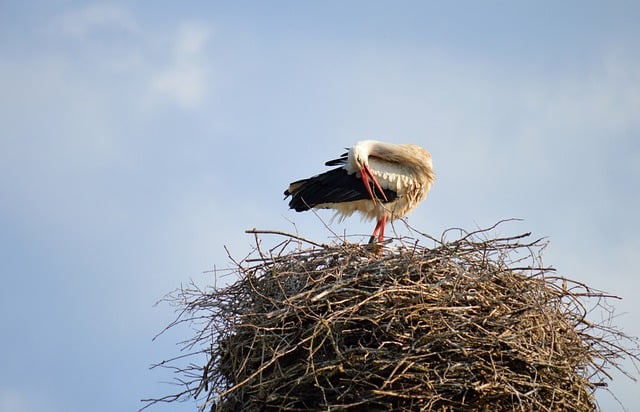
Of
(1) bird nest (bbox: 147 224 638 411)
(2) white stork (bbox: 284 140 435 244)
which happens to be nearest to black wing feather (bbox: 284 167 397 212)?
(2) white stork (bbox: 284 140 435 244)

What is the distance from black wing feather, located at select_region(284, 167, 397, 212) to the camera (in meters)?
9.24

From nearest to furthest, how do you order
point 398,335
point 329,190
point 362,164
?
point 398,335
point 362,164
point 329,190

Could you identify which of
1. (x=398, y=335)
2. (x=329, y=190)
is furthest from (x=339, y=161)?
(x=398, y=335)

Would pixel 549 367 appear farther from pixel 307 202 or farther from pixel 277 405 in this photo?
pixel 307 202

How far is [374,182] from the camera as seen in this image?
363 inches

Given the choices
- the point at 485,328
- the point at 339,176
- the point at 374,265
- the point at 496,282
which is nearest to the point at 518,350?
the point at 485,328

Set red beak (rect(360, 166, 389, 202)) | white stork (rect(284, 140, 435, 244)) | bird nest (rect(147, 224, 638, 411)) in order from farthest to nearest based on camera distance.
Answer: white stork (rect(284, 140, 435, 244)) → red beak (rect(360, 166, 389, 202)) → bird nest (rect(147, 224, 638, 411))

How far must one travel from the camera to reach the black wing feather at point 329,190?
924 centimetres

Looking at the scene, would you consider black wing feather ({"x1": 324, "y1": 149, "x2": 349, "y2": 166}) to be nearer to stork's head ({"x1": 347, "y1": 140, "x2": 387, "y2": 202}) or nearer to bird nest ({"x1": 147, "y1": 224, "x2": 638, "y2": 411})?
stork's head ({"x1": 347, "y1": 140, "x2": 387, "y2": 202})

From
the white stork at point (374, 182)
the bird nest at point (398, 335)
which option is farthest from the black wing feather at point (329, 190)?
the bird nest at point (398, 335)

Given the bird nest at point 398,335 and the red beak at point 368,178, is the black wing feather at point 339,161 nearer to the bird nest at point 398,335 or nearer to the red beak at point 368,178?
the red beak at point 368,178

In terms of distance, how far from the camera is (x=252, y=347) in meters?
6.05

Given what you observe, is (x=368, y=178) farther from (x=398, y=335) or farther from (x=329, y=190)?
(x=398, y=335)

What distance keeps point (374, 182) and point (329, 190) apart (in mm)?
452
